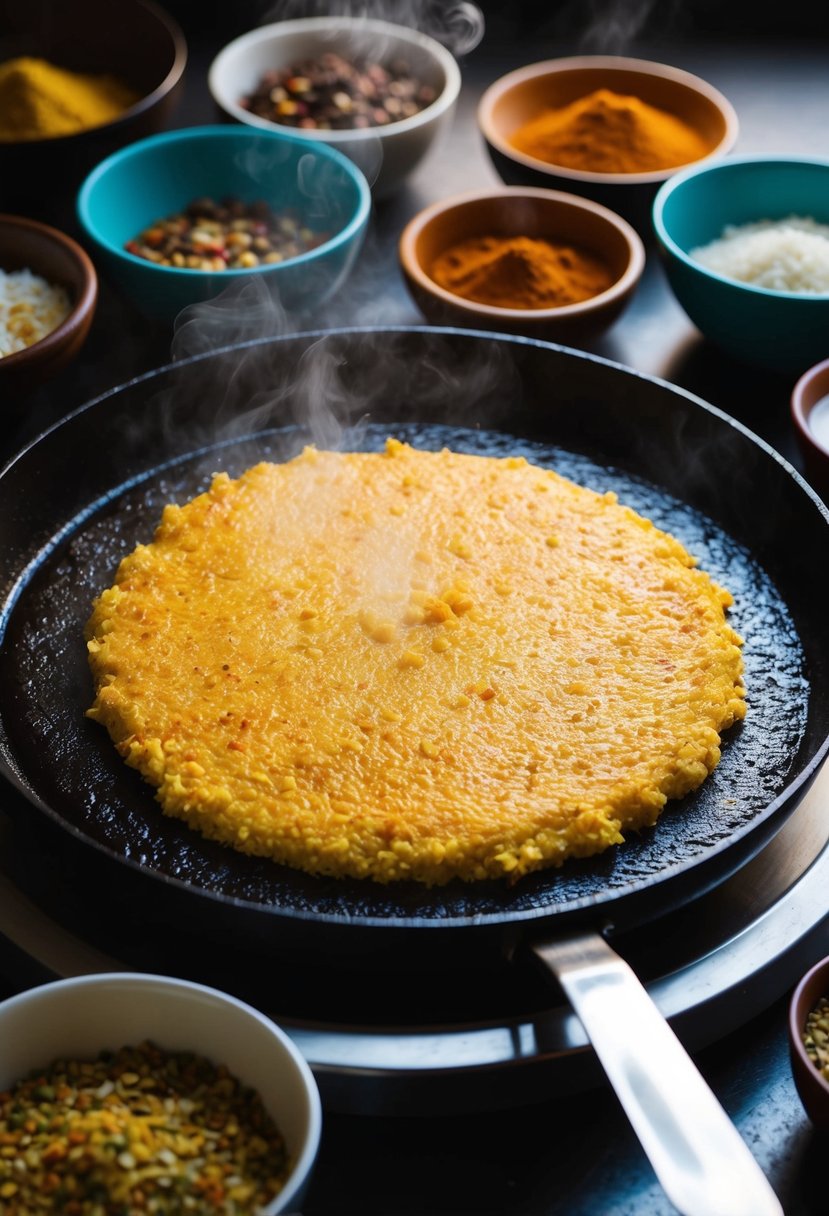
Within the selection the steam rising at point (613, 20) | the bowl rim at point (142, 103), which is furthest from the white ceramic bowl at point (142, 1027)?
the steam rising at point (613, 20)

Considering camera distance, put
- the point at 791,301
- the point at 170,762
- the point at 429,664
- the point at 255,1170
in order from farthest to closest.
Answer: the point at 791,301, the point at 429,664, the point at 170,762, the point at 255,1170

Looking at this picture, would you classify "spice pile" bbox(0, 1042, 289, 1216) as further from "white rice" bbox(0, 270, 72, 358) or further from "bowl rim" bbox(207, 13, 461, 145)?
"bowl rim" bbox(207, 13, 461, 145)

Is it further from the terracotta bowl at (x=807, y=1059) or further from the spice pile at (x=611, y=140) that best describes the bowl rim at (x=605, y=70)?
the terracotta bowl at (x=807, y=1059)

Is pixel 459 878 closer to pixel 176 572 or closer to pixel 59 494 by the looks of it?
pixel 176 572

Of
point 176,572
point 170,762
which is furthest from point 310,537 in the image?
point 170,762

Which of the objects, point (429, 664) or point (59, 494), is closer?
point (429, 664)

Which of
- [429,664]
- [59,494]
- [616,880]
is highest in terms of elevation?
[59,494]

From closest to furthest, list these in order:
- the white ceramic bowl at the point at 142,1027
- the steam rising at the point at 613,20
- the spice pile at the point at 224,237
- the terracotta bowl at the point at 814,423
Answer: the white ceramic bowl at the point at 142,1027, the terracotta bowl at the point at 814,423, the spice pile at the point at 224,237, the steam rising at the point at 613,20
